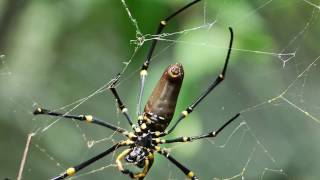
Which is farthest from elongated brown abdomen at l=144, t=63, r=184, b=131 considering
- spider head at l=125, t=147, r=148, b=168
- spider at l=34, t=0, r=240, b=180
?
spider head at l=125, t=147, r=148, b=168

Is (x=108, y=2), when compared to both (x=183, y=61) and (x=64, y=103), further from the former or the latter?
(x=64, y=103)

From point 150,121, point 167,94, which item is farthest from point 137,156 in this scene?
point 167,94

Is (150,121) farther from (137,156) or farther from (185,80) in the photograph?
(185,80)

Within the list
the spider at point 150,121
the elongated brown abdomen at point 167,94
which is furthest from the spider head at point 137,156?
the elongated brown abdomen at point 167,94

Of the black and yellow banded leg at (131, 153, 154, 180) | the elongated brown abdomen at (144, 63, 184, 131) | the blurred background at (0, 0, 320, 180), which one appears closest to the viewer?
the elongated brown abdomen at (144, 63, 184, 131)

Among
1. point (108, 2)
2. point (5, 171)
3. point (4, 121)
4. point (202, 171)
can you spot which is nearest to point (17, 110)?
point (4, 121)

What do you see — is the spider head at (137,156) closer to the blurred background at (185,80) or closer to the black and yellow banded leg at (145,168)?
the black and yellow banded leg at (145,168)

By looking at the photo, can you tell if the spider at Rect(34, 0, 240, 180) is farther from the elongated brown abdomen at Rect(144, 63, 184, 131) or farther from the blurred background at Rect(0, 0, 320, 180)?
the blurred background at Rect(0, 0, 320, 180)
